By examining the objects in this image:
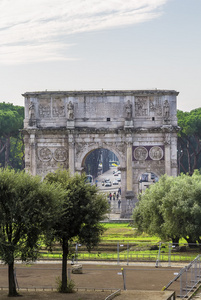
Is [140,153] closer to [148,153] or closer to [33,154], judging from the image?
[148,153]

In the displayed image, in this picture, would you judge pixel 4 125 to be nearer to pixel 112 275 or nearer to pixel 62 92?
pixel 62 92

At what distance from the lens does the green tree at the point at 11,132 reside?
95.4 meters

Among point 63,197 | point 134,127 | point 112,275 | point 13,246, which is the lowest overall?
point 112,275

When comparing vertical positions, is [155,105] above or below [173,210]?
above

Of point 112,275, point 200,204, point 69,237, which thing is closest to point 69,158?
point 200,204

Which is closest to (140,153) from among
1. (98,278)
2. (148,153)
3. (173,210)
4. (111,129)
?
A: (148,153)

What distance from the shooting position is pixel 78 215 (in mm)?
32250

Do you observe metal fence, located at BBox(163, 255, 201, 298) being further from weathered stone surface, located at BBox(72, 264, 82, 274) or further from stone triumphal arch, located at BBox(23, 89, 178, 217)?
stone triumphal arch, located at BBox(23, 89, 178, 217)

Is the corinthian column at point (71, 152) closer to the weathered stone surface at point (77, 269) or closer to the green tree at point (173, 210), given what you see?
the green tree at point (173, 210)

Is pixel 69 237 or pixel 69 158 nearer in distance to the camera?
pixel 69 237

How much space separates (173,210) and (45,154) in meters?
28.2

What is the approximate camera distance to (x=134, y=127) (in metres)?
70.1

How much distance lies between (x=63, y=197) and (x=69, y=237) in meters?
2.16

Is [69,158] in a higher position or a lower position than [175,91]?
lower
